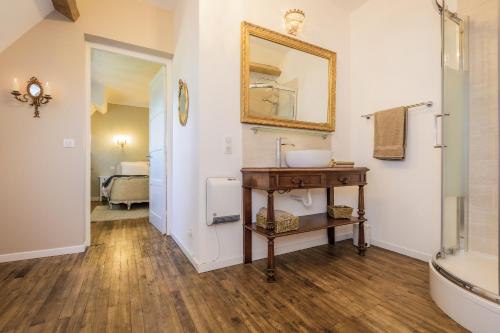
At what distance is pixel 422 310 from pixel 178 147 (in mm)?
2462

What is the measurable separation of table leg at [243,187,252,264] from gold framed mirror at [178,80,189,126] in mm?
952

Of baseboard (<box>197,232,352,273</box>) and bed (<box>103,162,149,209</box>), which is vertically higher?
bed (<box>103,162,149,209</box>)

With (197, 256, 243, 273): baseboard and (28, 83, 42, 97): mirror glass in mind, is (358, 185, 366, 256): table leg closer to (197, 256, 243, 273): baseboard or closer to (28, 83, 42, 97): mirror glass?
(197, 256, 243, 273): baseboard

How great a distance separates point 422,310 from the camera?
144 cm

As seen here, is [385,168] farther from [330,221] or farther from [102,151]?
[102,151]

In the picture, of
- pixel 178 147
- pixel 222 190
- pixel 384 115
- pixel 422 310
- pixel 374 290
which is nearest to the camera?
pixel 422 310

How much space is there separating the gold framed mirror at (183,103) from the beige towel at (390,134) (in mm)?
1927

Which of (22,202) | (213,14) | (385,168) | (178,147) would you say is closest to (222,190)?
(178,147)

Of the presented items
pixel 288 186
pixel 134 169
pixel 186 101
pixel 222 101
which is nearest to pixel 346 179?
pixel 288 186

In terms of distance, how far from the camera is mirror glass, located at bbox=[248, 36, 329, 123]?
7.38 feet

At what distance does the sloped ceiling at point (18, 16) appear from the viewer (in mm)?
1951

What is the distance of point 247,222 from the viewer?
2.12m

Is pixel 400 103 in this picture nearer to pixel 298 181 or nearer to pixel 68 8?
pixel 298 181

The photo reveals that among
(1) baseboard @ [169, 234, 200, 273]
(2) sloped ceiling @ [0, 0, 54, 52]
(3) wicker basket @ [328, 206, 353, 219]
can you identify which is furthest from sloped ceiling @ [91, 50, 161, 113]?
(3) wicker basket @ [328, 206, 353, 219]
